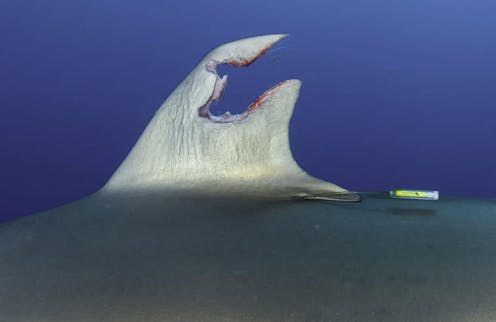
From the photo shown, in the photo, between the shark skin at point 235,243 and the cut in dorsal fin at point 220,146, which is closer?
the shark skin at point 235,243

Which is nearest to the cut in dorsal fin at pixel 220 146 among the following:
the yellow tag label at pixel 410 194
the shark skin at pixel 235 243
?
the shark skin at pixel 235 243

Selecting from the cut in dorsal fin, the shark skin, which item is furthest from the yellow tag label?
the cut in dorsal fin

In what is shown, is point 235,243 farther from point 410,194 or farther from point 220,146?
point 410,194

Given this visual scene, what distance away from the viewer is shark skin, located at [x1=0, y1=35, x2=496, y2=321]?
1.23 meters

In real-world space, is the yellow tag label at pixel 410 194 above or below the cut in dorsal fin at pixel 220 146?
below

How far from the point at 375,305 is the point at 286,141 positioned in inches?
37.8

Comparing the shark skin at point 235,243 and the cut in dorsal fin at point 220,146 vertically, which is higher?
the cut in dorsal fin at point 220,146

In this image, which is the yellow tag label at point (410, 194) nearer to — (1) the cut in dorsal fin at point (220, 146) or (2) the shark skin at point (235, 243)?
(2) the shark skin at point (235, 243)

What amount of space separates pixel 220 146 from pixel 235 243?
63 centimetres

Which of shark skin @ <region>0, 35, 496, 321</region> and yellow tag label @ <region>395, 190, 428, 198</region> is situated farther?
yellow tag label @ <region>395, 190, 428, 198</region>

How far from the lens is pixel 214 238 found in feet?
4.79

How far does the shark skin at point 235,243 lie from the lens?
1.23m

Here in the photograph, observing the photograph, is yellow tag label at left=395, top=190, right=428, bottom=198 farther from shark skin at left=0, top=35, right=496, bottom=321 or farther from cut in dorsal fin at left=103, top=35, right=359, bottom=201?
cut in dorsal fin at left=103, top=35, right=359, bottom=201

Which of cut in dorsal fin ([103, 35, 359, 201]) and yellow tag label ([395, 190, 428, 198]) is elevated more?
cut in dorsal fin ([103, 35, 359, 201])
